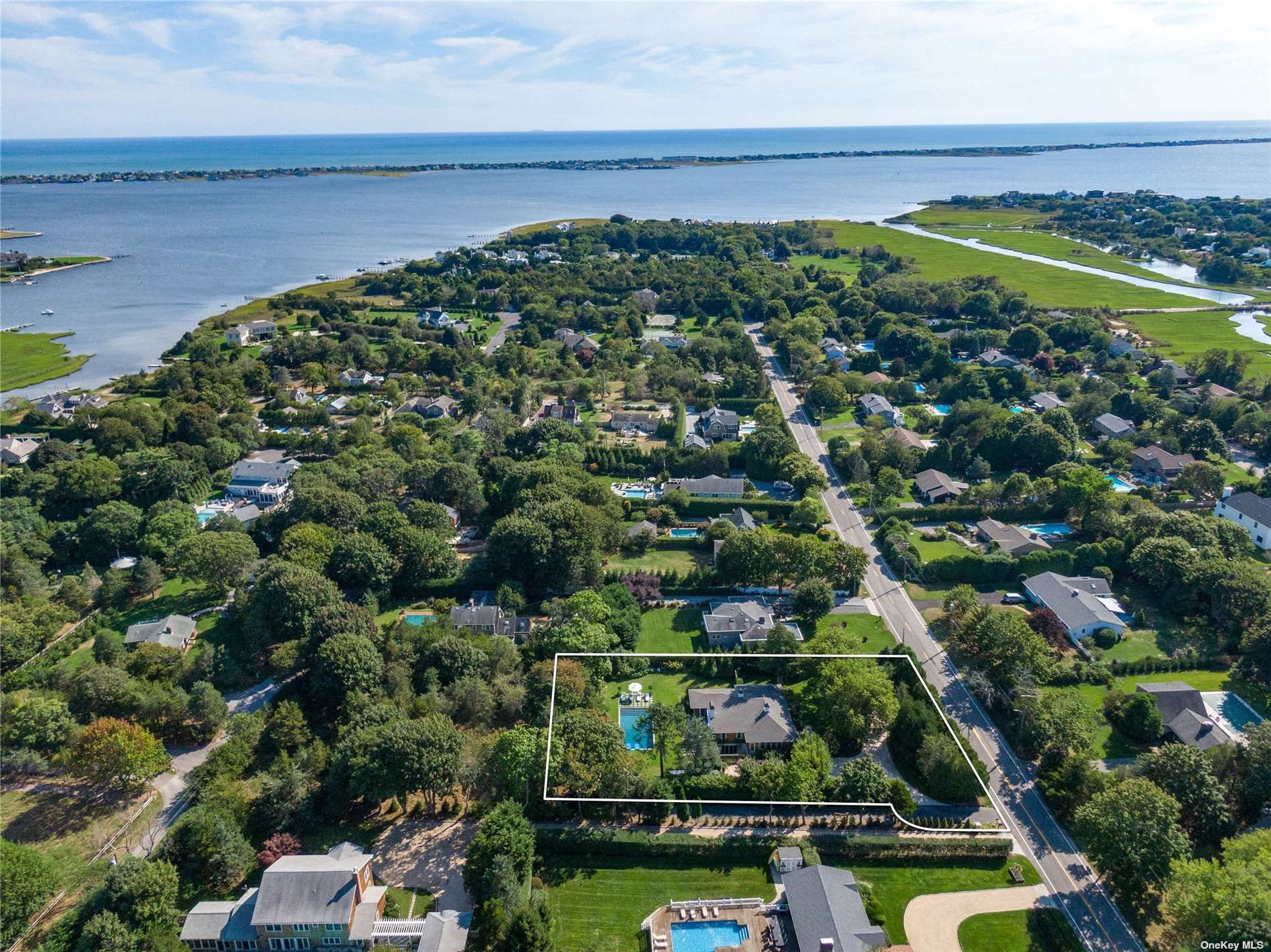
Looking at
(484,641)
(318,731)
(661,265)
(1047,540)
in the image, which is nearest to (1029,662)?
(1047,540)

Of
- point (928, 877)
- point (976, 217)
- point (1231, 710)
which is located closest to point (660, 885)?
point (928, 877)

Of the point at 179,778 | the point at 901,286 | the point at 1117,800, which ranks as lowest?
the point at 179,778

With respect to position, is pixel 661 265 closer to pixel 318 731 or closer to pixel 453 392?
pixel 453 392

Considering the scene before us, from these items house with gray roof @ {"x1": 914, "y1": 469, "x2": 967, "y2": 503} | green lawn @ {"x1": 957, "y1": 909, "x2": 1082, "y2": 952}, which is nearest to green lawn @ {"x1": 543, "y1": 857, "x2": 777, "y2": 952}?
green lawn @ {"x1": 957, "y1": 909, "x2": 1082, "y2": 952}

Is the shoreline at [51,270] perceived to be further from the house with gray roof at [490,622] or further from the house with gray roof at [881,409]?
the house with gray roof at [881,409]

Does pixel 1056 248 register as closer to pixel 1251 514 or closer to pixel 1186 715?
pixel 1251 514

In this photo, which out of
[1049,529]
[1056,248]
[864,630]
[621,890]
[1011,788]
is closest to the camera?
[621,890]
